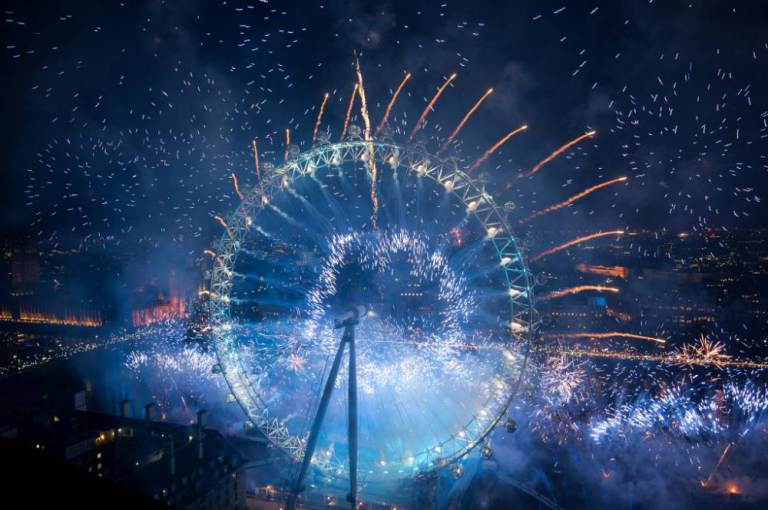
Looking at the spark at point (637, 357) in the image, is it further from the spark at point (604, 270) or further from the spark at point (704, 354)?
the spark at point (604, 270)

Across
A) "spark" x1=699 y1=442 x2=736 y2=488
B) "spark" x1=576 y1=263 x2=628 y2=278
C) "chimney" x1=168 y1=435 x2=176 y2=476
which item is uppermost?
"spark" x1=576 y1=263 x2=628 y2=278

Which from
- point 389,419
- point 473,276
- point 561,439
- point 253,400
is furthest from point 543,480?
point 473,276

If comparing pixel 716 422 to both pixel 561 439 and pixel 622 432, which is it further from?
pixel 561 439

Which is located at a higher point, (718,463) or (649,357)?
(649,357)

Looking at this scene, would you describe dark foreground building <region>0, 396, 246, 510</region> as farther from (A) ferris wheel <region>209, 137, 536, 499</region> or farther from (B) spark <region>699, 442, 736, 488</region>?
(B) spark <region>699, 442, 736, 488</region>

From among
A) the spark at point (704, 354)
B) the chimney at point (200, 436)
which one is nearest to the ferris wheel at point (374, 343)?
the chimney at point (200, 436)

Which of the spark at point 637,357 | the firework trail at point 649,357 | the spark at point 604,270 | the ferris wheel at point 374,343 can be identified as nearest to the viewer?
the ferris wheel at point 374,343

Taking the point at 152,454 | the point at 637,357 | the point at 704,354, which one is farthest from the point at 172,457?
the point at 704,354

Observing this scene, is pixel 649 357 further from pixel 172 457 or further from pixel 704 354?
pixel 172 457

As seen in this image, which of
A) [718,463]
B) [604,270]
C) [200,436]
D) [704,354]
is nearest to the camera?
[200,436]

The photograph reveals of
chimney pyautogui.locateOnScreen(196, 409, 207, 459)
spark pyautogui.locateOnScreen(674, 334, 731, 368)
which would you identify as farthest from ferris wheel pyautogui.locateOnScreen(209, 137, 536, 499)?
spark pyautogui.locateOnScreen(674, 334, 731, 368)

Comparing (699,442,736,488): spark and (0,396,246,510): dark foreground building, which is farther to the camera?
(699,442,736,488): spark
